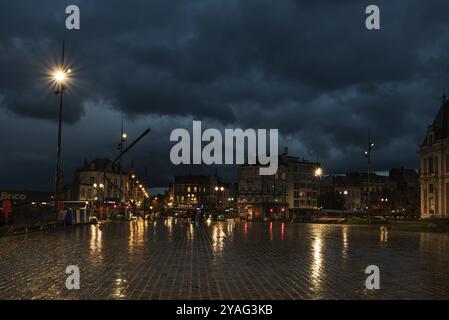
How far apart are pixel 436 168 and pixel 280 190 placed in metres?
45.9

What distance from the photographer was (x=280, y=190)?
381 ft

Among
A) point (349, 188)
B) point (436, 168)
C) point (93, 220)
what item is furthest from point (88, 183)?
point (436, 168)

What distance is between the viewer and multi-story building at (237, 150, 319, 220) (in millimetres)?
115312

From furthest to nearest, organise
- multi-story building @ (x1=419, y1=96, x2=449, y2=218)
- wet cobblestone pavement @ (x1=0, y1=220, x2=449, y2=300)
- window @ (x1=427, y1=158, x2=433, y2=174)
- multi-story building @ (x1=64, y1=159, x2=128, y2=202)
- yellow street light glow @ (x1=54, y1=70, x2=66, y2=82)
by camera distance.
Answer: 1. multi-story building @ (x1=64, y1=159, x2=128, y2=202)
2. window @ (x1=427, y1=158, x2=433, y2=174)
3. multi-story building @ (x1=419, y1=96, x2=449, y2=218)
4. yellow street light glow @ (x1=54, y1=70, x2=66, y2=82)
5. wet cobblestone pavement @ (x1=0, y1=220, x2=449, y2=300)

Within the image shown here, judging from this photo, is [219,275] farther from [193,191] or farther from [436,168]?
[193,191]

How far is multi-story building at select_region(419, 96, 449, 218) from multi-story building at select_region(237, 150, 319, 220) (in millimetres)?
40608

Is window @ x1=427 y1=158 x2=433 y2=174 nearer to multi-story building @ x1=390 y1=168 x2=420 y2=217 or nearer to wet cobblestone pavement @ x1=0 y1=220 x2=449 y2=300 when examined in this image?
multi-story building @ x1=390 y1=168 x2=420 y2=217

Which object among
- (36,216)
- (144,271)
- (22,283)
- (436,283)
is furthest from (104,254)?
(36,216)

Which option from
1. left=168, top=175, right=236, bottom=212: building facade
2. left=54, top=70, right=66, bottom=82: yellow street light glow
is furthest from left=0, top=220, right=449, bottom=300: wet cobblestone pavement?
left=168, top=175, right=236, bottom=212: building facade

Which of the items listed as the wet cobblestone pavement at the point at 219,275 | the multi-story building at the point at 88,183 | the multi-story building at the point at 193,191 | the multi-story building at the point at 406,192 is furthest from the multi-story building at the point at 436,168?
the multi-story building at the point at 193,191

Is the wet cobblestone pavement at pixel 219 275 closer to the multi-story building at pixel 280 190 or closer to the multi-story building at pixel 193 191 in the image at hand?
the multi-story building at pixel 280 190

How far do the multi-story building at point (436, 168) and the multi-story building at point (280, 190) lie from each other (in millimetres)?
40608

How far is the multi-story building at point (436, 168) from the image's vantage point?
72875 millimetres
